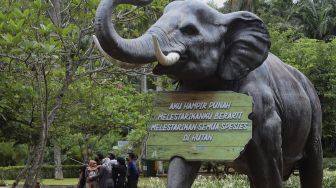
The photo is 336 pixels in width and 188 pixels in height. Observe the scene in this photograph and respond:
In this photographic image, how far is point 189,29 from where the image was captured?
167 inches

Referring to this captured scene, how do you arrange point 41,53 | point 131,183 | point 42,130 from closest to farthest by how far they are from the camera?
point 41,53 → point 42,130 → point 131,183

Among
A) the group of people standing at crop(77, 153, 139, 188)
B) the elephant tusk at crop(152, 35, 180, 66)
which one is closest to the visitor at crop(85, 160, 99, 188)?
the group of people standing at crop(77, 153, 139, 188)

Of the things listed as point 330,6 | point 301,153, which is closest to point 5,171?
point 330,6

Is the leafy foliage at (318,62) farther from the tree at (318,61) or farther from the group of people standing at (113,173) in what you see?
the group of people standing at (113,173)

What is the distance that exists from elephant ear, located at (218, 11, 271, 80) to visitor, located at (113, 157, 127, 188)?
8729 mm

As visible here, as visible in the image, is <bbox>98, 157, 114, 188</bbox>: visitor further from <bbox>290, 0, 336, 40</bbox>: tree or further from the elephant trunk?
<bbox>290, 0, 336, 40</bbox>: tree

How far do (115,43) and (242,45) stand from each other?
116 cm

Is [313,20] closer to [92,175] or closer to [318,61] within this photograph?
[318,61]

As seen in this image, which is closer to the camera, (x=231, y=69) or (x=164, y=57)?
(x=164, y=57)

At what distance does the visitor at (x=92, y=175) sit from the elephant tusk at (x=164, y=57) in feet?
29.7

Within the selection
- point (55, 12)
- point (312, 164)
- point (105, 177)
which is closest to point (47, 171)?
point (105, 177)

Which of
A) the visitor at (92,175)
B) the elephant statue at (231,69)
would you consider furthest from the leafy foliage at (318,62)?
the elephant statue at (231,69)

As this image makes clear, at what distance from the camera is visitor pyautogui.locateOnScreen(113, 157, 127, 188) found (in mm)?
Result: 12916

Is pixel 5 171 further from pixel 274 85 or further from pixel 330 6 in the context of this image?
pixel 274 85
